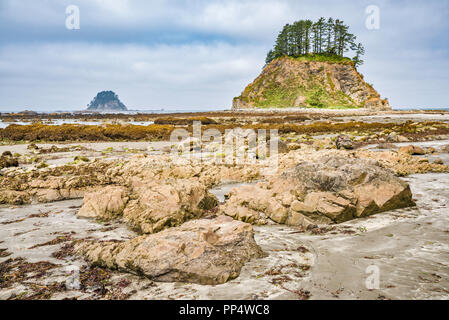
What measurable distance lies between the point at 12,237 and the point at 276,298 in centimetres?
663

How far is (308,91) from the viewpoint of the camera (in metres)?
76.1

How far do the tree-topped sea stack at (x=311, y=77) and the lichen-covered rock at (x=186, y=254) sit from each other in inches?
2858

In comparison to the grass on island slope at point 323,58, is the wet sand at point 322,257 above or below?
below

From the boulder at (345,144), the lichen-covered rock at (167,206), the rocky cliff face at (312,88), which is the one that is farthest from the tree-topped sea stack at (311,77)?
the lichen-covered rock at (167,206)

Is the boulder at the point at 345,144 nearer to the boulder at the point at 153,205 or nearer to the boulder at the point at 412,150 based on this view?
the boulder at the point at 412,150

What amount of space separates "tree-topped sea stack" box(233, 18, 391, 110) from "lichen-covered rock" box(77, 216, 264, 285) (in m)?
72.6

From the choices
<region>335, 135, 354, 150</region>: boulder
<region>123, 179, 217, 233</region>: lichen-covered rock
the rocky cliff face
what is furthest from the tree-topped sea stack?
<region>123, 179, 217, 233</region>: lichen-covered rock

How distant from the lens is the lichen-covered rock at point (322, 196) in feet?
24.8

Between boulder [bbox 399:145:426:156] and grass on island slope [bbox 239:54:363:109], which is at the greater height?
grass on island slope [bbox 239:54:363:109]

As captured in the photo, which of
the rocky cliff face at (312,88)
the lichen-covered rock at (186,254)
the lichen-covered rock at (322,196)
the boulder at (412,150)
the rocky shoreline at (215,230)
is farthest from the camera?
the rocky cliff face at (312,88)

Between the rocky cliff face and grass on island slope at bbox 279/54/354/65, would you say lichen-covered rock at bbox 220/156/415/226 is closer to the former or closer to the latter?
the rocky cliff face

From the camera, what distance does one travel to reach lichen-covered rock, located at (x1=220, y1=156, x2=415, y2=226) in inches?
297
